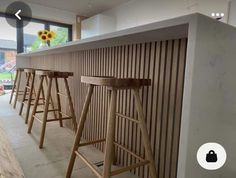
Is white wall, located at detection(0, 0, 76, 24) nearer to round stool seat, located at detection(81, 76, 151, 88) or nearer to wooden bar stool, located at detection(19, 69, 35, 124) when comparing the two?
wooden bar stool, located at detection(19, 69, 35, 124)

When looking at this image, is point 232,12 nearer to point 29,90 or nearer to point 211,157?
point 211,157

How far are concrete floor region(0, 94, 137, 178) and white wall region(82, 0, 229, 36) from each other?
2519mm

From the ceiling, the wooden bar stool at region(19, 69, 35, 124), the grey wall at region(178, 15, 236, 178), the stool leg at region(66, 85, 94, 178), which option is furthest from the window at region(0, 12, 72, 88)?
the grey wall at region(178, 15, 236, 178)

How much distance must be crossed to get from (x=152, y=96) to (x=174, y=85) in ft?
0.62

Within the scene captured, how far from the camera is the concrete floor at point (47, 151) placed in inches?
53.4

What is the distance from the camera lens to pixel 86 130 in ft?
6.60

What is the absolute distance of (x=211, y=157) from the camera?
3.06 feet

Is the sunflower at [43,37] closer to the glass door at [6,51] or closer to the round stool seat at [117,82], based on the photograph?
the glass door at [6,51]

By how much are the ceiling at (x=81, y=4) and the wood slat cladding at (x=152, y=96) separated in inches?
126

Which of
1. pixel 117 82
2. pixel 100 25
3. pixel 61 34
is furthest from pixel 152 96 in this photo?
pixel 61 34

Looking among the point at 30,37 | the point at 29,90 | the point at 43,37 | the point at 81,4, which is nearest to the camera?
the point at 29,90

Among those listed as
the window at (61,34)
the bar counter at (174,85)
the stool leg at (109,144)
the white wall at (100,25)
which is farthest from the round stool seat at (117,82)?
the window at (61,34)

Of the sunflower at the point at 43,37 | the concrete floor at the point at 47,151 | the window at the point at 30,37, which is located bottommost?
the concrete floor at the point at 47,151

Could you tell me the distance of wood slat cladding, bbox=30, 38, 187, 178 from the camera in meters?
1.12
